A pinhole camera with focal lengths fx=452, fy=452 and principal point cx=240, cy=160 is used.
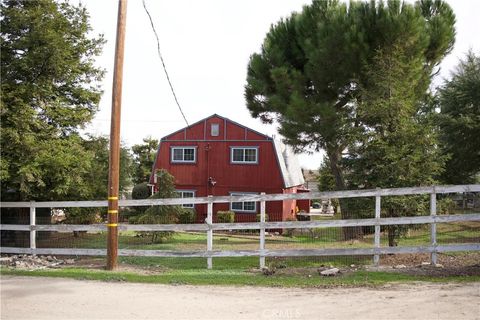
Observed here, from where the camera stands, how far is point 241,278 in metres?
8.68

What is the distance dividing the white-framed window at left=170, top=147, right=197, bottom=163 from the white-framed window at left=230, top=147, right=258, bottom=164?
249cm

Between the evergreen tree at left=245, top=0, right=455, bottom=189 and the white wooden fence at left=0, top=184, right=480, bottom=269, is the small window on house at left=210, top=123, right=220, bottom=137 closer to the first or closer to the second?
the evergreen tree at left=245, top=0, right=455, bottom=189

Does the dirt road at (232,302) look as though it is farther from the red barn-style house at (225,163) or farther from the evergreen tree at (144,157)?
the evergreen tree at (144,157)

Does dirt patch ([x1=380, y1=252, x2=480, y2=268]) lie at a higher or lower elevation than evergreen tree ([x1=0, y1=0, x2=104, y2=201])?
lower

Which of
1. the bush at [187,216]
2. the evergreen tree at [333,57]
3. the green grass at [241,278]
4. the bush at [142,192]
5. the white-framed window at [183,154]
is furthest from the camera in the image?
the bush at [142,192]

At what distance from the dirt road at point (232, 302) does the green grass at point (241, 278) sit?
0.40 m

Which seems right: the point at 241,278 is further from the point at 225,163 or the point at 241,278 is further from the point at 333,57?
the point at 225,163

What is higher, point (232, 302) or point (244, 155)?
point (244, 155)

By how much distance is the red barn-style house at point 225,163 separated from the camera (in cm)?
2627

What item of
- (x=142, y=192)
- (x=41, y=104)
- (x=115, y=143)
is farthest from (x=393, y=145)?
(x=142, y=192)

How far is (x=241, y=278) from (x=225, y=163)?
18753 millimetres

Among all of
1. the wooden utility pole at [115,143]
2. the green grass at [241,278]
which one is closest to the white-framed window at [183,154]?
the wooden utility pole at [115,143]

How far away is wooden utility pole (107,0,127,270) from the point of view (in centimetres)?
1000

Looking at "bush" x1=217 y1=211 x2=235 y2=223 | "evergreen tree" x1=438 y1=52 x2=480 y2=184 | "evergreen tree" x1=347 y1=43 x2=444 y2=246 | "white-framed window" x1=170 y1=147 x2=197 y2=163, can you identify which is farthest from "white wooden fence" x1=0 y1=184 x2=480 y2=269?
"white-framed window" x1=170 y1=147 x2=197 y2=163
